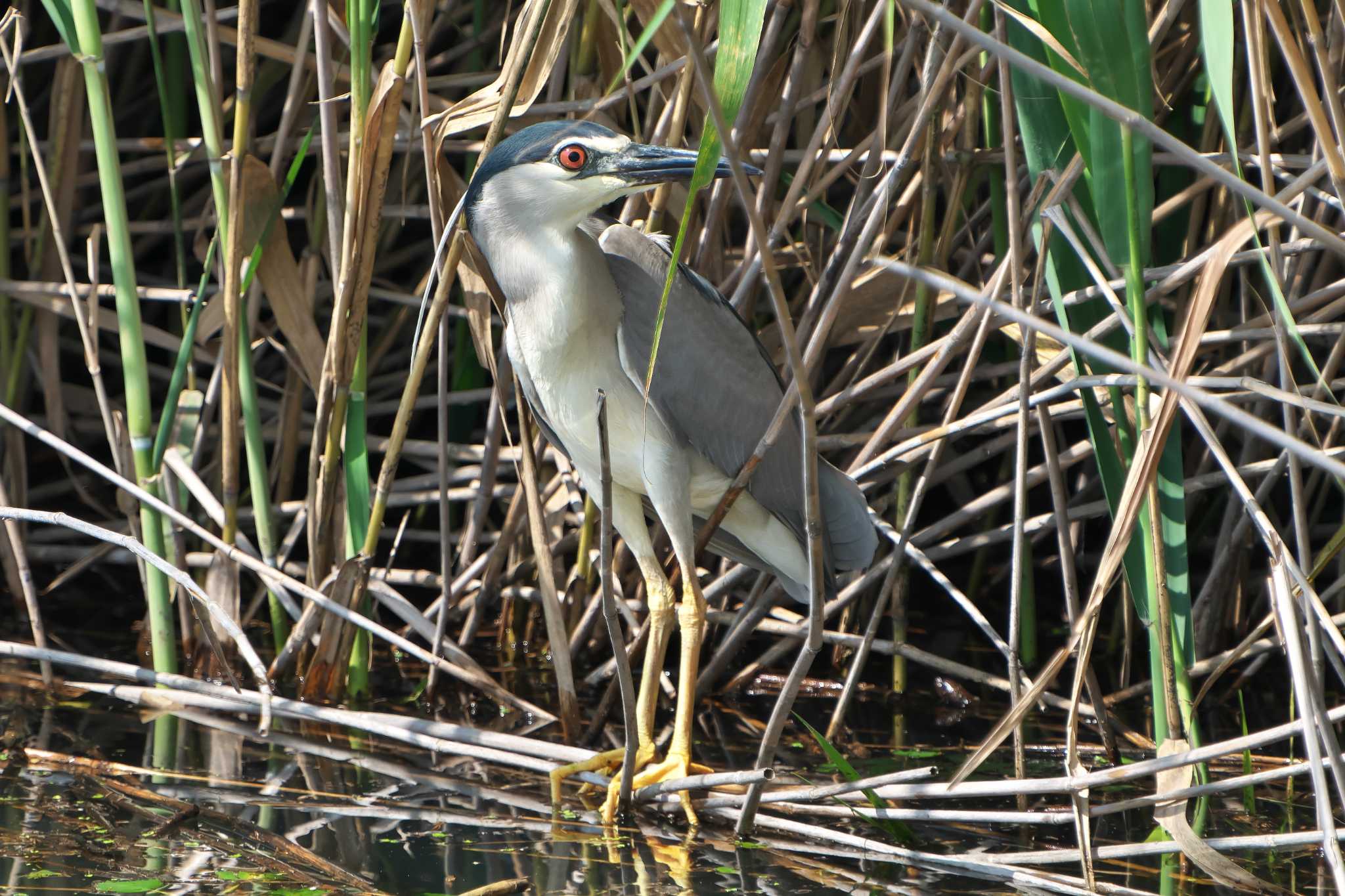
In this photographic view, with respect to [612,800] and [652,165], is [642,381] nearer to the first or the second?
[652,165]

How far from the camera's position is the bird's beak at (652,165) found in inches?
83.7

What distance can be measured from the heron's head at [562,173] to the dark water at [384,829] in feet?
3.56

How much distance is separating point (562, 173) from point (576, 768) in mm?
1088

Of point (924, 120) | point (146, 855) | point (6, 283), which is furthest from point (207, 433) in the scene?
point (924, 120)

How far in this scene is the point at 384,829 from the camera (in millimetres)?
2264

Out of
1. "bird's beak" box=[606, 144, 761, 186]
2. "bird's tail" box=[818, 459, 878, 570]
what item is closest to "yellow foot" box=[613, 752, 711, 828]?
"bird's tail" box=[818, 459, 878, 570]

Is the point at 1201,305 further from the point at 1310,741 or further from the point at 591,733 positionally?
the point at 591,733

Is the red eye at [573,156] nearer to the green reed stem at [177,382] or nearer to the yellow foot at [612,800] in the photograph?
the green reed stem at [177,382]

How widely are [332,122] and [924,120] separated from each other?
1.15 metres

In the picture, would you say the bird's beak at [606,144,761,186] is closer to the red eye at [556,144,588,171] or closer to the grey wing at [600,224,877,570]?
the red eye at [556,144,588,171]

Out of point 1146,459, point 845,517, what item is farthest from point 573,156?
point 1146,459

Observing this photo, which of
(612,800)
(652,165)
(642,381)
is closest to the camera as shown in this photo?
(652,165)

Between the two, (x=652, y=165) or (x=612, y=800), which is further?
(x=612, y=800)

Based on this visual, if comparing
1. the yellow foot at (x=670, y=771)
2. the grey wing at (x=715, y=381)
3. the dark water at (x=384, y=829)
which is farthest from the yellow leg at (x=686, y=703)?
the grey wing at (x=715, y=381)
